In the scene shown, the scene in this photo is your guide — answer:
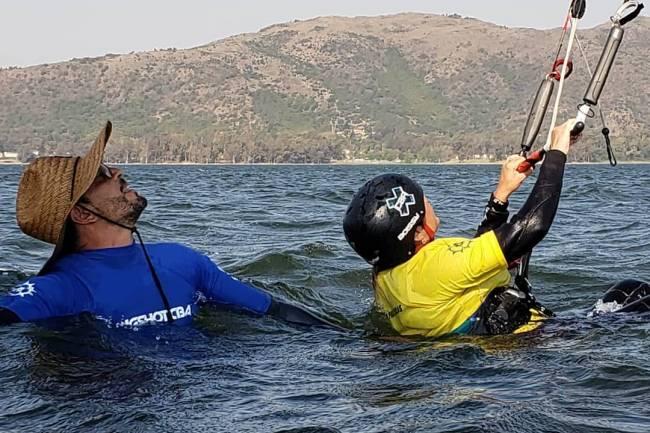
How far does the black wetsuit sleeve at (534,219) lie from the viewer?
6.47 meters

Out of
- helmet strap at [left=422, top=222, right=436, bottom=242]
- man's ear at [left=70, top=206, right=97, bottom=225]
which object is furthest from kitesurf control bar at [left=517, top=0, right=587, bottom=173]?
man's ear at [left=70, top=206, right=97, bottom=225]

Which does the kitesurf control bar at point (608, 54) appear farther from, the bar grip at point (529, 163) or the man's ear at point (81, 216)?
the man's ear at point (81, 216)

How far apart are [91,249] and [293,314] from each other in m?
1.73

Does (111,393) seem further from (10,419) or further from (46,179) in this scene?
(46,179)

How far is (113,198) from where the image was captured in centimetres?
704

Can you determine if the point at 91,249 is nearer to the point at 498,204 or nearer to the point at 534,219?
the point at 498,204

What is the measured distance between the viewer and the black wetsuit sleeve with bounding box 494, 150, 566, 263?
21.2 feet

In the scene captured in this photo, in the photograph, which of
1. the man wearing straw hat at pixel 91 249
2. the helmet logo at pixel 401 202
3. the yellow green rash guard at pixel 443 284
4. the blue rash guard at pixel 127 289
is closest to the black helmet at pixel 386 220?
the helmet logo at pixel 401 202

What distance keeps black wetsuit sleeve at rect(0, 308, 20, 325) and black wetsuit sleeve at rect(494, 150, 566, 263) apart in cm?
321

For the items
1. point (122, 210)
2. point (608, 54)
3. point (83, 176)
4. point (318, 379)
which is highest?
point (608, 54)

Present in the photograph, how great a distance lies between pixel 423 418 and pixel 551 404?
0.75 metres

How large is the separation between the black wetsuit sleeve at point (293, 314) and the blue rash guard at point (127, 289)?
0.15 metres

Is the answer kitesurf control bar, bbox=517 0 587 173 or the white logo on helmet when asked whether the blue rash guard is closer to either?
the white logo on helmet

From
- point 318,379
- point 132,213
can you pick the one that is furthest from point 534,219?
point 132,213
